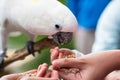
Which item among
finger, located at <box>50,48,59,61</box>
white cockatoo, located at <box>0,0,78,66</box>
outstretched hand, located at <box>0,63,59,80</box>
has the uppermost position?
white cockatoo, located at <box>0,0,78,66</box>

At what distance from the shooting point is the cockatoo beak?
0.59 m

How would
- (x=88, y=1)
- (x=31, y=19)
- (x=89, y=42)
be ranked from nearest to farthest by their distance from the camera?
(x=31, y=19) < (x=88, y=1) < (x=89, y=42)

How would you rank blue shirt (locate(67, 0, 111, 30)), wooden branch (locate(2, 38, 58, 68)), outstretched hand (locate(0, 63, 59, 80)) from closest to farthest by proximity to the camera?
outstretched hand (locate(0, 63, 59, 80)), wooden branch (locate(2, 38, 58, 68)), blue shirt (locate(67, 0, 111, 30))

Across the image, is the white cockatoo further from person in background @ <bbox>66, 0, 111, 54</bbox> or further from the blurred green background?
person in background @ <bbox>66, 0, 111, 54</bbox>

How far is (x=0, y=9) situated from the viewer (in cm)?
59

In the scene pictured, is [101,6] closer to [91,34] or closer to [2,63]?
[91,34]

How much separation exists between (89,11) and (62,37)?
0.41m

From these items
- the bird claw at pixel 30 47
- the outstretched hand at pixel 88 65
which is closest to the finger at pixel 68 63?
the outstretched hand at pixel 88 65

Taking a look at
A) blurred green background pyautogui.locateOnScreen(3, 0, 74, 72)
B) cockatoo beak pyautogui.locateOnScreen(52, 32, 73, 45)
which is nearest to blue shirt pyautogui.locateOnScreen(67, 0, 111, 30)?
blurred green background pyautogui.locateOnScreen(3, 0, 74, 72)

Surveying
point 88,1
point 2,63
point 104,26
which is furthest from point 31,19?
→ point 104,26

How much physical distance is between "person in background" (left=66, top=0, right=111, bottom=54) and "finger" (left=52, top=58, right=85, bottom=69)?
36 centimetres

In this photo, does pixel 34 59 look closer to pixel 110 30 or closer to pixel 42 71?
pixel 42 71

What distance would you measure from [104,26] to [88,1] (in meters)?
0.12

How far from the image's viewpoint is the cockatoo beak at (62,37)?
59 centimetres
